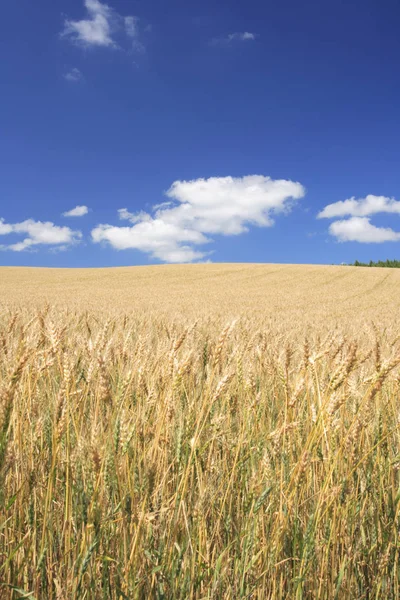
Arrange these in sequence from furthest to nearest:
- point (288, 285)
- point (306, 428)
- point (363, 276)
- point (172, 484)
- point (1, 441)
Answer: point (363, 276) < point (288, 285) < point (306, 428) < point (172, 484) < point (1, 441)

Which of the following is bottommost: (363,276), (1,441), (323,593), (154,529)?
(323,593)

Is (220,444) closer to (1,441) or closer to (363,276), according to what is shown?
(1,441)

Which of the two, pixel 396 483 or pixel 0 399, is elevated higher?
pixel 0 399

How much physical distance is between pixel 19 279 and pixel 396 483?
116ft

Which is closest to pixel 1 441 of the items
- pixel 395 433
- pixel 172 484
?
pixel 172 484

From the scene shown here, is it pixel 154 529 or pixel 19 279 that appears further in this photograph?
pixel 19 279

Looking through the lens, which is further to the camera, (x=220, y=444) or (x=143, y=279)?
(x=143, y=279)

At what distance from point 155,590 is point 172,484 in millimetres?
576

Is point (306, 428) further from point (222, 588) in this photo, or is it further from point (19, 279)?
point (19, 279)

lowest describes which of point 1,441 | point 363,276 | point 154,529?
point 154,529

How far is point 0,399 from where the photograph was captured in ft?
2.92

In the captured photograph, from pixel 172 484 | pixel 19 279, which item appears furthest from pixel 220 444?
pixel 19 279

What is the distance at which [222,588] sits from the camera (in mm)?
1355

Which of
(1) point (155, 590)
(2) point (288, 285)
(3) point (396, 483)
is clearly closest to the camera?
(1) point (155, 590)
